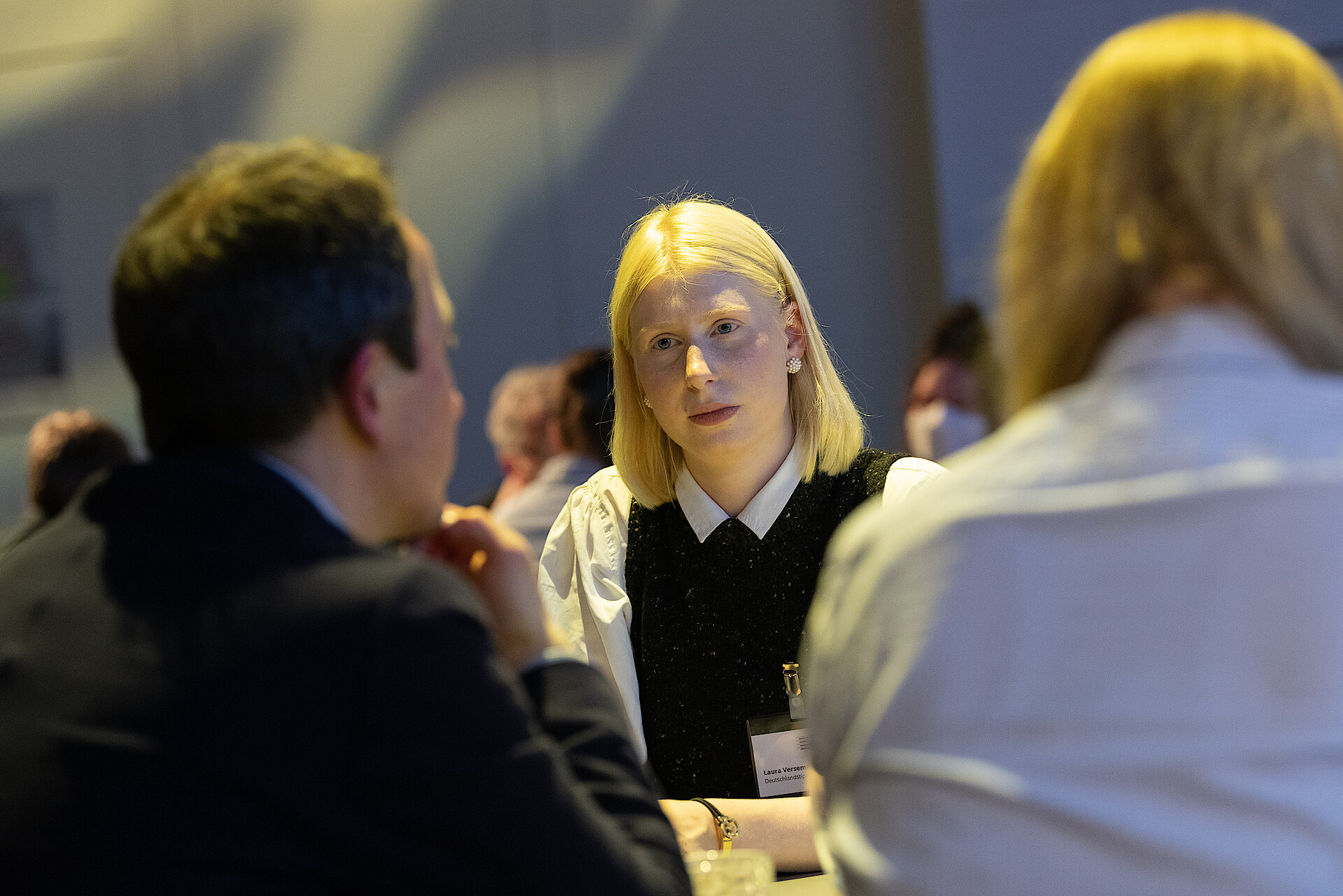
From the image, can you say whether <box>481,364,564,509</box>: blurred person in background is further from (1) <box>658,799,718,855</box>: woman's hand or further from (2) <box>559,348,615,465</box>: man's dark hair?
(1) <box>658,799,718,855</box>: woman's hand

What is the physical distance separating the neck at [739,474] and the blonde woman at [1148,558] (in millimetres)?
1028

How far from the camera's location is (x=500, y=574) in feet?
3.47

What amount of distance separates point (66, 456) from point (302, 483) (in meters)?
2.76

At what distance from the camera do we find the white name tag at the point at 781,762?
1.71 metres

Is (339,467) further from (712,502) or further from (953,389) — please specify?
(953,389)

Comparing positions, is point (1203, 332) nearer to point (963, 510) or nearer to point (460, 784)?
point (963, 510)

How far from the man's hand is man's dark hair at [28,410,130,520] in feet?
8.13

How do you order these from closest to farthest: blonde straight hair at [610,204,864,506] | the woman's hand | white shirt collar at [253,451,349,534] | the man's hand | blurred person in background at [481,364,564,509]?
1. white shirt collar at [253,451,349,534]
2. the man's hand
3. the woman's hand
4. blonde straight hair at [610,204,864,506]
5. blurred person in background at [481,364,564,509]

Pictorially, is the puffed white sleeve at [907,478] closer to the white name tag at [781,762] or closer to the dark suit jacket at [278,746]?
the white name tag at [781,762]

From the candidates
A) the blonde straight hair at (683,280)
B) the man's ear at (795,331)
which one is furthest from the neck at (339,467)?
the man's ear at (795,331)

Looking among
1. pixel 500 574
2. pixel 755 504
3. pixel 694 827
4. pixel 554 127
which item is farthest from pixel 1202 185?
pixel 554 127

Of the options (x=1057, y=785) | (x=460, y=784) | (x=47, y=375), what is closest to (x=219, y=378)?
(x=460, y=784)

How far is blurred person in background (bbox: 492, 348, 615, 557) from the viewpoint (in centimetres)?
365

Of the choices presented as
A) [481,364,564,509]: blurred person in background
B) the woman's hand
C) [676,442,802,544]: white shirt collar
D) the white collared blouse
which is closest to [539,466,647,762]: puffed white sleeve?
the white collared blouse
